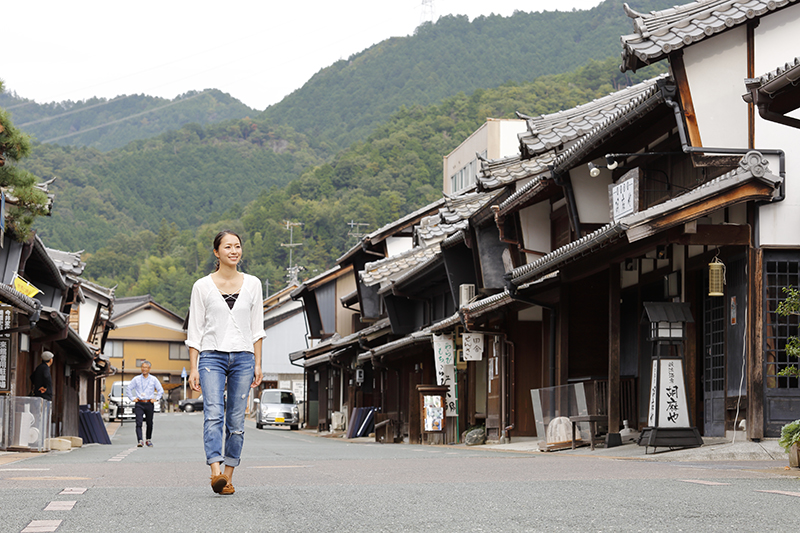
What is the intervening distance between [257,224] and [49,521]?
87736mm

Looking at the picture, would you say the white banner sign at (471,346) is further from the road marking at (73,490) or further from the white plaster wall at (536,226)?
the road marking at (73,490)

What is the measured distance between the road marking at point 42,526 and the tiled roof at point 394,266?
24468 millimetres

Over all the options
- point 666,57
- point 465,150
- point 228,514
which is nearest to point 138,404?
point 666,57

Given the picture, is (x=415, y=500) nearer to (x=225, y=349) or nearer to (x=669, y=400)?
(x=225, y=349)

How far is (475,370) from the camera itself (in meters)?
24.2

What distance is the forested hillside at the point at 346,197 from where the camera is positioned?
72562mm

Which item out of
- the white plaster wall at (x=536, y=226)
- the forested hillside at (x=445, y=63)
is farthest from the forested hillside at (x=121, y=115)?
the white plaster wall at (x=536, y=226)

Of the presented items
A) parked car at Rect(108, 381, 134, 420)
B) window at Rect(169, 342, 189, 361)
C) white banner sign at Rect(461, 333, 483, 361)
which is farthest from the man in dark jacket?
window at Rect(169, 342, 189, 361)

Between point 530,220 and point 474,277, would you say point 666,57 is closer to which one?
point 530,220

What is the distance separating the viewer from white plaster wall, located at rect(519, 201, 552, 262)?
19.8 metres

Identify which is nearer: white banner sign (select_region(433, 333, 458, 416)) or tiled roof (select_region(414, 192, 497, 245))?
white banner sign (select_region(433, 333, 458, 416))

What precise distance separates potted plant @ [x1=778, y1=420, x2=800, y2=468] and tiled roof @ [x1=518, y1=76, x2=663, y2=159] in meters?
8.70

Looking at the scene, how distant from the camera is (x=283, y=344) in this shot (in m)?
62.9

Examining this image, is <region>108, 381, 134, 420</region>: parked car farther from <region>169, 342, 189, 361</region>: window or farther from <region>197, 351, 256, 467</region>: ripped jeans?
<region>197, 351, 256, 467</region>: ripped jeans
